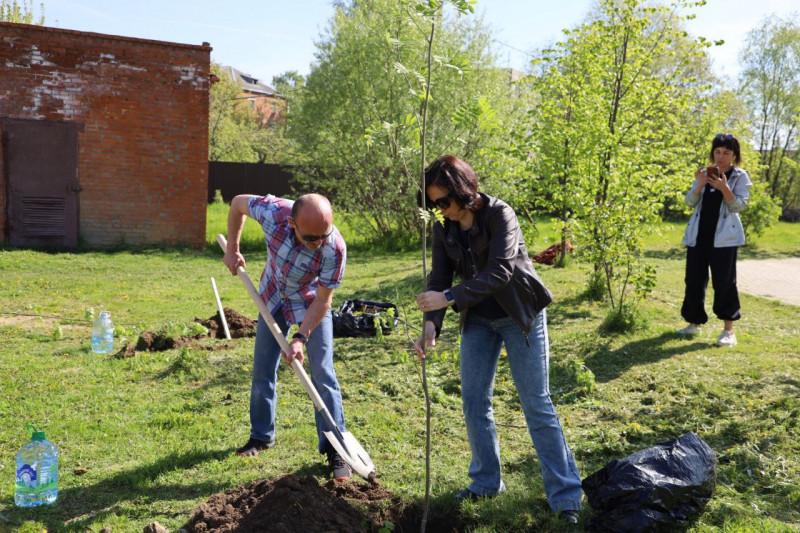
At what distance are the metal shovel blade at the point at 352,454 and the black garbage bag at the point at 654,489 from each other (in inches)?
47.5

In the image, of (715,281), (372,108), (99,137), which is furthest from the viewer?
(372,108)

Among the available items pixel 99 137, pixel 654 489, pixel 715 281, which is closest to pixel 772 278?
pixel 715 281

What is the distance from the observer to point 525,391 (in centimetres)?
325

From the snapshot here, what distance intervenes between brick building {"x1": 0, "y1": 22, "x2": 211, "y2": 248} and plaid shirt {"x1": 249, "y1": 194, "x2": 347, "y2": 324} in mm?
10615

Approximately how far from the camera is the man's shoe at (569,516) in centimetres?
321

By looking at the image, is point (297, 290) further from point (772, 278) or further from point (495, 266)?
point (772, 278)

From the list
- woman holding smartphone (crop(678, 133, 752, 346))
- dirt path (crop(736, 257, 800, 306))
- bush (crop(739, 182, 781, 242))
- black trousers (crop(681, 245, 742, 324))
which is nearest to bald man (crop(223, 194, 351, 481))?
black trousers (crop(681, 245, 742, 324))

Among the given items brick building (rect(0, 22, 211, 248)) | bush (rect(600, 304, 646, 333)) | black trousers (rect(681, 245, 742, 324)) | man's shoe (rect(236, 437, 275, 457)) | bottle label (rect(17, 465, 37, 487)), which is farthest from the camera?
brick building (rect(0, 22, 211, 248))

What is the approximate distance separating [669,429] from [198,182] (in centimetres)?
1173

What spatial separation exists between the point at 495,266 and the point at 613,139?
519 cm

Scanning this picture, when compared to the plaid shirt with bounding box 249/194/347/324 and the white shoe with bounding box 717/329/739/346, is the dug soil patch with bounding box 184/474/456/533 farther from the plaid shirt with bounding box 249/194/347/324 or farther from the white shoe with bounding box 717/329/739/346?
the white shoe with bounding box 717/329/739/346

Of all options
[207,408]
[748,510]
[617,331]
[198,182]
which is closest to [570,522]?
[748,510]

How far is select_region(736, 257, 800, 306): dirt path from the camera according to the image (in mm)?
10352

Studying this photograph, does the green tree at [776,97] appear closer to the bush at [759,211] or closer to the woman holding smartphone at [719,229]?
the bush at [759,211]
